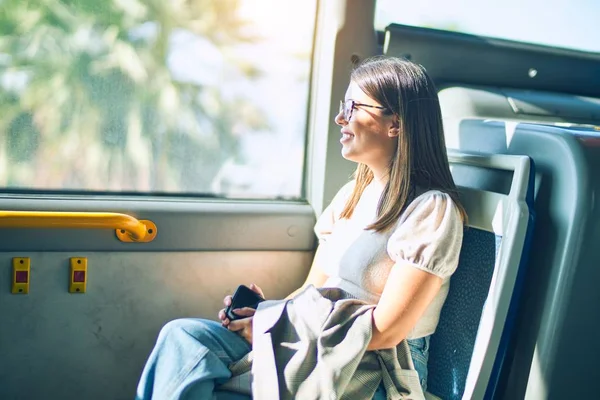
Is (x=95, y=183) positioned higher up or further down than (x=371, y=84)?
further down

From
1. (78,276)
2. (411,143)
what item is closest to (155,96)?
(78,276)

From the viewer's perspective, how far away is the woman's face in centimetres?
189

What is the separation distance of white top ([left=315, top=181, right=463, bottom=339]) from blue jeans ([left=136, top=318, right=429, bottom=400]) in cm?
18

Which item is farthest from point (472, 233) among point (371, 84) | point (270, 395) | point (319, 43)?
point (319, 43)

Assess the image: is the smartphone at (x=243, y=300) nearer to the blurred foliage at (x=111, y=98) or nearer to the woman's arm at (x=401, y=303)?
the woman's arm at (x=401, y=303)

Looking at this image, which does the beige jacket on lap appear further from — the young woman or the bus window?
the bus window

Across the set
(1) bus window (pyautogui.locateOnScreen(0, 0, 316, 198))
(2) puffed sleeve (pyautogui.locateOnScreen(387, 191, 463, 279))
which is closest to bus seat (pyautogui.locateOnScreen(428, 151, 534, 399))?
(2) puffed sleeve (pyautogui.locateOnScreen(387, 191, 463, 279))

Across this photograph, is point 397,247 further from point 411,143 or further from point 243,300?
point 243,300

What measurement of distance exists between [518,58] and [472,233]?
1010mm

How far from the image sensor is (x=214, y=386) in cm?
173

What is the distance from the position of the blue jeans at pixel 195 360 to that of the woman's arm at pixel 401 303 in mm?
143

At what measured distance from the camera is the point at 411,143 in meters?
1.84

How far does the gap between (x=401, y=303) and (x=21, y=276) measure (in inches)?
48.3

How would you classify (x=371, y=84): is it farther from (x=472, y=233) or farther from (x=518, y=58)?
(x=518, y=58)
